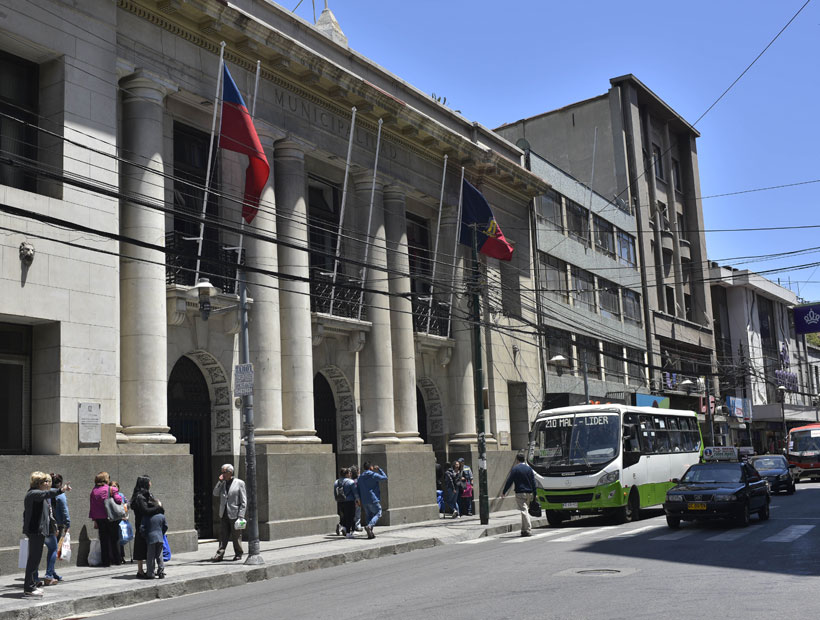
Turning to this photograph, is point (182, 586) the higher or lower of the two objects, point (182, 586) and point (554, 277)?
the lower

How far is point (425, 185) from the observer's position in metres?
30.5

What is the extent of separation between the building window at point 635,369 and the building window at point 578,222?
802cm

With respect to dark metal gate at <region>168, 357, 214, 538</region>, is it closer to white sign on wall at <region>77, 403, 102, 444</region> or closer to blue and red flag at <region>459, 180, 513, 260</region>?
white sign on wall at <region>77, 403, 102, 444</region>

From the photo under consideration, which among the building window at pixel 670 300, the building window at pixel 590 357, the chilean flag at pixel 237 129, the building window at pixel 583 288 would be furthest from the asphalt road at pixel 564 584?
the building window at pixel 670 300

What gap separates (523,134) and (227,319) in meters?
36.4

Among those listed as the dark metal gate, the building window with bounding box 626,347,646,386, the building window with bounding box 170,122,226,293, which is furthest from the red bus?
the building window with bounding box 170,122,226,293

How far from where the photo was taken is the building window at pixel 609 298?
45.1 metres

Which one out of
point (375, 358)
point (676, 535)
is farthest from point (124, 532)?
point (375, 358)

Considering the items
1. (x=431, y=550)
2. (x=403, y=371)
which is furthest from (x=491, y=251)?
(x=431, y=550)

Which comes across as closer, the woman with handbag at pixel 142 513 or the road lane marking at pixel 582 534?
the woman with handbag at pixel 142 513

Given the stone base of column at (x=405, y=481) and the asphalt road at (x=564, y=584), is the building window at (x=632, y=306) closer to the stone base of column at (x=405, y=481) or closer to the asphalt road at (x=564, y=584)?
the stone base of column at (x=405, y=481)

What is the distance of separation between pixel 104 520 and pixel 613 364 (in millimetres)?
34100

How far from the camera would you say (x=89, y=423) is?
1762cm

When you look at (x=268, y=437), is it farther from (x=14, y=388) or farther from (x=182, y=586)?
(x=182, y=586)
